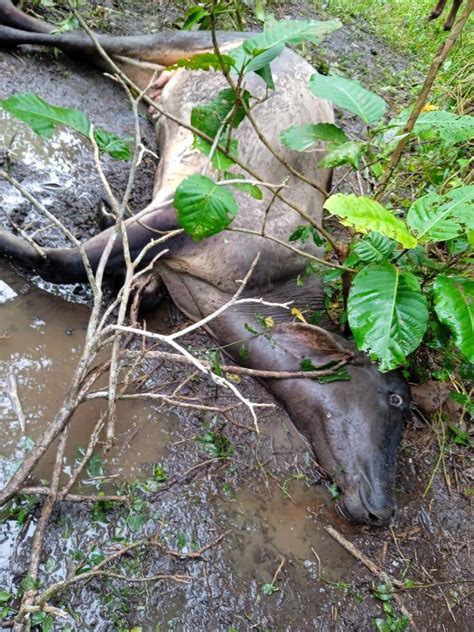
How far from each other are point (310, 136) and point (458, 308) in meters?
1.08

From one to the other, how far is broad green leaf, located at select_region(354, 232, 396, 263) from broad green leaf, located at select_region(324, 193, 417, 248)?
1.23ft

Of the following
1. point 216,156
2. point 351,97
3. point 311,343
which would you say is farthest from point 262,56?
point 311,343

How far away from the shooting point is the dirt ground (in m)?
2.22

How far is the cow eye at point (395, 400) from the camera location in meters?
3.07

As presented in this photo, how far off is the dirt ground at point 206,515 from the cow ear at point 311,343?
0.29 meters

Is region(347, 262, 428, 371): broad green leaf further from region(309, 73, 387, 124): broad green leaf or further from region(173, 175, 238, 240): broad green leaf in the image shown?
region(309, 73, 387, 124): broad green leaf

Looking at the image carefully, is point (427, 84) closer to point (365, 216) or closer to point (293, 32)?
point (293, 32)

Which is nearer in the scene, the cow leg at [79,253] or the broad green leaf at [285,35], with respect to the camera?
the broad green leaf at [285,35]

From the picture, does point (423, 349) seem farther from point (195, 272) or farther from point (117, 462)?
point (117, 462)

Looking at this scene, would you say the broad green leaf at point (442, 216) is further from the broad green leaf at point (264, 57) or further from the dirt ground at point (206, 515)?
the dirt ground at point (206, 515)

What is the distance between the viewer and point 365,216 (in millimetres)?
2037

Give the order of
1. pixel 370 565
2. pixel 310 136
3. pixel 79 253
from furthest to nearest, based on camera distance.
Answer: pixel 79 253 < pixel 310 136 < pixel 370 565

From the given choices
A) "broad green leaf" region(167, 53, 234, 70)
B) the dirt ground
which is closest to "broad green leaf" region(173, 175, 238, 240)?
"broad green leaf" region(167, 53, 234, 70)

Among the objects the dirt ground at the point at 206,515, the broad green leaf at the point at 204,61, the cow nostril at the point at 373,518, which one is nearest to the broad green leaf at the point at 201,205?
the broad green leaf at the point at 204,61
